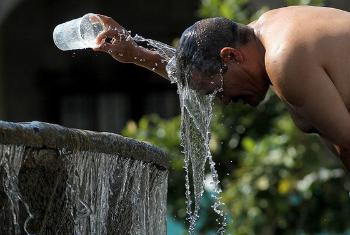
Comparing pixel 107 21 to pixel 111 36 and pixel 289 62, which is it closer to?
pixel 111 36

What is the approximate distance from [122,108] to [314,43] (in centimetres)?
943

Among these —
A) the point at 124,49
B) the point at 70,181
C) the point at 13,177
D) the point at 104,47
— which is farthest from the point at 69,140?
the point at 124,49

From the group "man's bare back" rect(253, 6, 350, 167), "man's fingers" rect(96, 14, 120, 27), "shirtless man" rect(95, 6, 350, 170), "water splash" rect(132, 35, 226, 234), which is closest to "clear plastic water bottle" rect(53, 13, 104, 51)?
"man's fingers" rect(96, 14, 120, 27)

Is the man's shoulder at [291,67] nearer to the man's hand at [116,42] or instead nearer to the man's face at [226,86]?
the man's face at [226,86]

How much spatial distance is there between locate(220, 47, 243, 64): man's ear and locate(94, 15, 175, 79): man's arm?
0.61 metres

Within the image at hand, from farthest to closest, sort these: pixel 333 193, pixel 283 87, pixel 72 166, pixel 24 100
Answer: pixel 24 100, pixel 333 193, pixel 283 87, pixel 72 166

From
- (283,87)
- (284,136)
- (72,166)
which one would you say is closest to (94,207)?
(72,166)

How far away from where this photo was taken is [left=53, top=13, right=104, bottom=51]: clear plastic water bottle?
4746 millimetres

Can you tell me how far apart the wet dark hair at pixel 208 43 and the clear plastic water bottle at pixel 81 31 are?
50cm

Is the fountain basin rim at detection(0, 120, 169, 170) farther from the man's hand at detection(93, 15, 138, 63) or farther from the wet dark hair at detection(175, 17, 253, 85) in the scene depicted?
the man's hand at detection(93, 15, 138, 63)

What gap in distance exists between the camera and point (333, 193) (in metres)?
7.77

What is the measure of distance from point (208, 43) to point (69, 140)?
0.78 meters

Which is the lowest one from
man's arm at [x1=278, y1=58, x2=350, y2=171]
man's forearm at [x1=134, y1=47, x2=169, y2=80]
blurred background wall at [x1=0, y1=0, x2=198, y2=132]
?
man's arm at [x1=278, y1=58, x2=350, y2=171]

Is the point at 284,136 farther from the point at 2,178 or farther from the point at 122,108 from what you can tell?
the point at 122,108
